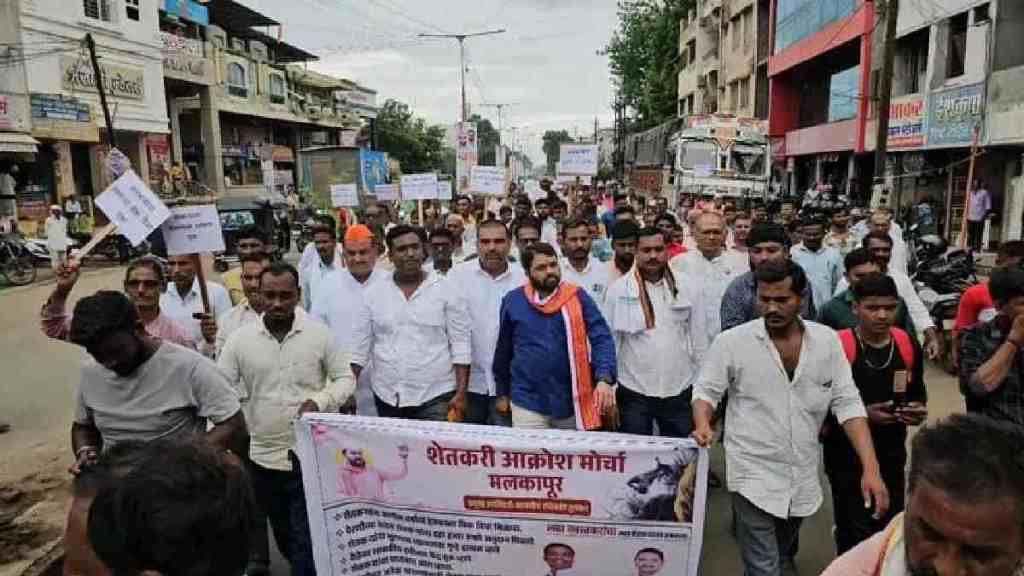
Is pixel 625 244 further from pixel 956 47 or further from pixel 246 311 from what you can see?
pixel 956 47

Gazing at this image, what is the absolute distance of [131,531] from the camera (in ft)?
4.06

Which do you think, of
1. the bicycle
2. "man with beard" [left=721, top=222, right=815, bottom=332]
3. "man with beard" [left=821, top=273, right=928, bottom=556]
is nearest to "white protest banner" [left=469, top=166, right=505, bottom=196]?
"man with beard" [left=721, top=222, right=815, bottom=332]

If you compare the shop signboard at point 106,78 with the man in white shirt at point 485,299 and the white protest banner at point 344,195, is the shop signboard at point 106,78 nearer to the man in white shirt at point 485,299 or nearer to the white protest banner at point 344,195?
the white protest banner at point 344,195

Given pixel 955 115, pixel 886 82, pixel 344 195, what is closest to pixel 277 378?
pixel 344 195

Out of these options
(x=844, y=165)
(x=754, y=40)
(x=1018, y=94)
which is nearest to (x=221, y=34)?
(x=754, y=40)

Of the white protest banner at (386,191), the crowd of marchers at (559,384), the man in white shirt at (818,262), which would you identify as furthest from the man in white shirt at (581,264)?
the white protest banner at (386,191)

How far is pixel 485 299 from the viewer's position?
5078mm

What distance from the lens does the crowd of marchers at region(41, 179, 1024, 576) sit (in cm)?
136

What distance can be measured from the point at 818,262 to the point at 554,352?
3099 mm

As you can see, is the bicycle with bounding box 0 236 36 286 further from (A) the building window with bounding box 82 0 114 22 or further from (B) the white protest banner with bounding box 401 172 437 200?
(A) the building window with bounding box 82 0 114 22

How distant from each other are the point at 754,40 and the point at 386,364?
35.8m

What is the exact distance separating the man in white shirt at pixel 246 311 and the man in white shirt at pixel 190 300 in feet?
0.43

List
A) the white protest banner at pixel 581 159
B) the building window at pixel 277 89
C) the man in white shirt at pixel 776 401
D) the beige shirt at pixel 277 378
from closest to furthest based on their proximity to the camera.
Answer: the man in white shirt at pixel 776 401 → the beige shirt at pixel 277 378 → the white protest banner at pixel 581 159 → the building window at pixel 277 89

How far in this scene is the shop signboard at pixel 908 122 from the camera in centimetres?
1920
